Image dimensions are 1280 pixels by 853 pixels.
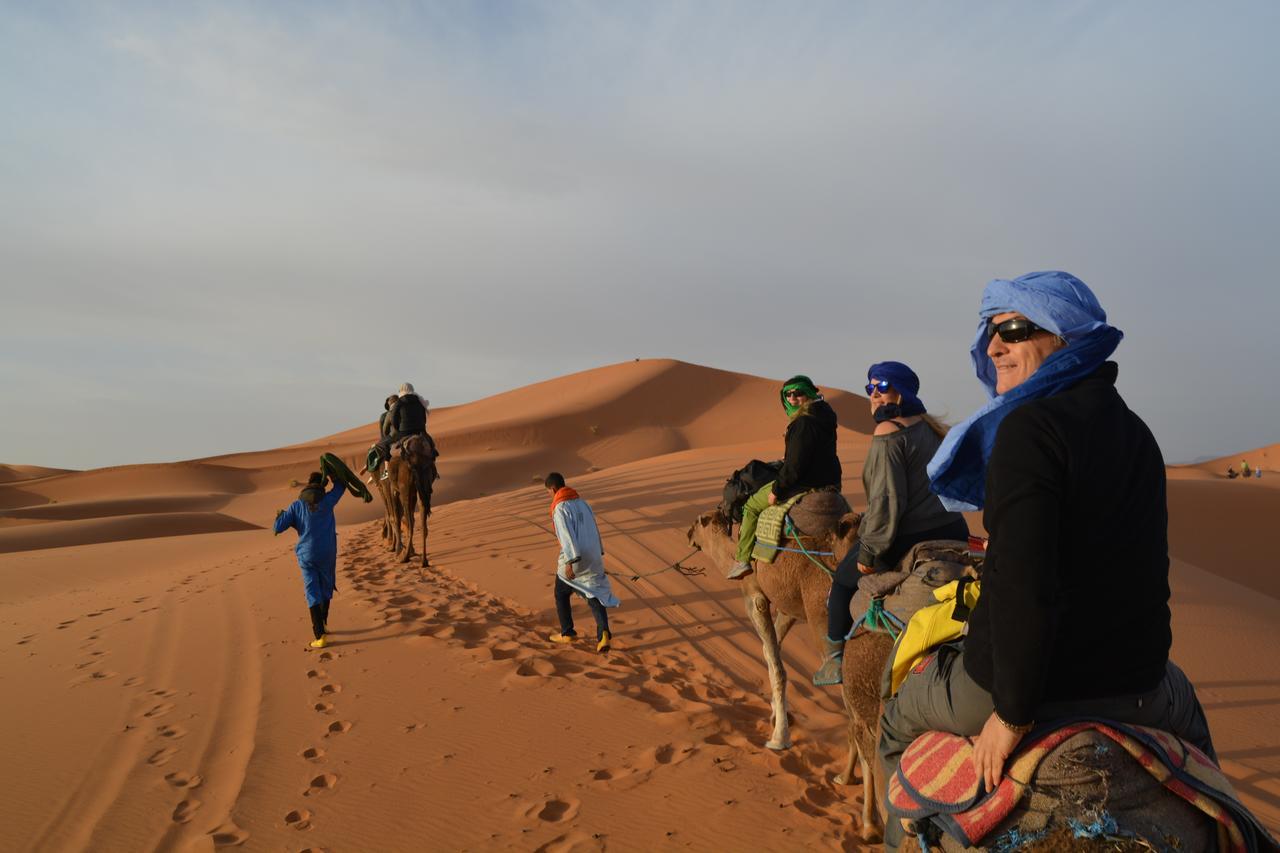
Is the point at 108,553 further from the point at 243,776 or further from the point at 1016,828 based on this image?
the point at 1016,828

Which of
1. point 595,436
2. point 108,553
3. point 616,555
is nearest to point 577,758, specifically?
point 616,555

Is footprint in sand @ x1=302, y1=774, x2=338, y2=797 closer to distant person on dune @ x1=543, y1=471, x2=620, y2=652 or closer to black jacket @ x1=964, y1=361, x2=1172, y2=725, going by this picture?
distant person on dune @ x1=543, y1=471, x2=620, y2=652

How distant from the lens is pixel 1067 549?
6.40 feet

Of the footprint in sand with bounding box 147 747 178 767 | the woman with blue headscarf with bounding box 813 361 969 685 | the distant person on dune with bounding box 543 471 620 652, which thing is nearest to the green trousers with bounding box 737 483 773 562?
the woman with blue headscarf with bounding box 813 361 969 685

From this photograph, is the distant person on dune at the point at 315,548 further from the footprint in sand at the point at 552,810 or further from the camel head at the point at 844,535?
the camel head at the point at 844,535

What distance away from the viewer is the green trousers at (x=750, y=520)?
601 cm

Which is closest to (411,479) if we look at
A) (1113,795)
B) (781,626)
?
(781,626)

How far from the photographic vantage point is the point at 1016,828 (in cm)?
211

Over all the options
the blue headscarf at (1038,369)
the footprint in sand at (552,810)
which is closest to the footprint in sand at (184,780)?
the footprint in sand at (552,810)

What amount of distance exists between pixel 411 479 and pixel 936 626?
40.1ft

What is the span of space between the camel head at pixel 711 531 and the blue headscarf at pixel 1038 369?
4448mm

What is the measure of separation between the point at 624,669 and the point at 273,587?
6949 mm

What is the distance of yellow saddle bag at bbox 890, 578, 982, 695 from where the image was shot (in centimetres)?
248

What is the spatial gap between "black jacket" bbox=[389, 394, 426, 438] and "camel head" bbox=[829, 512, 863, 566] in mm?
10301
